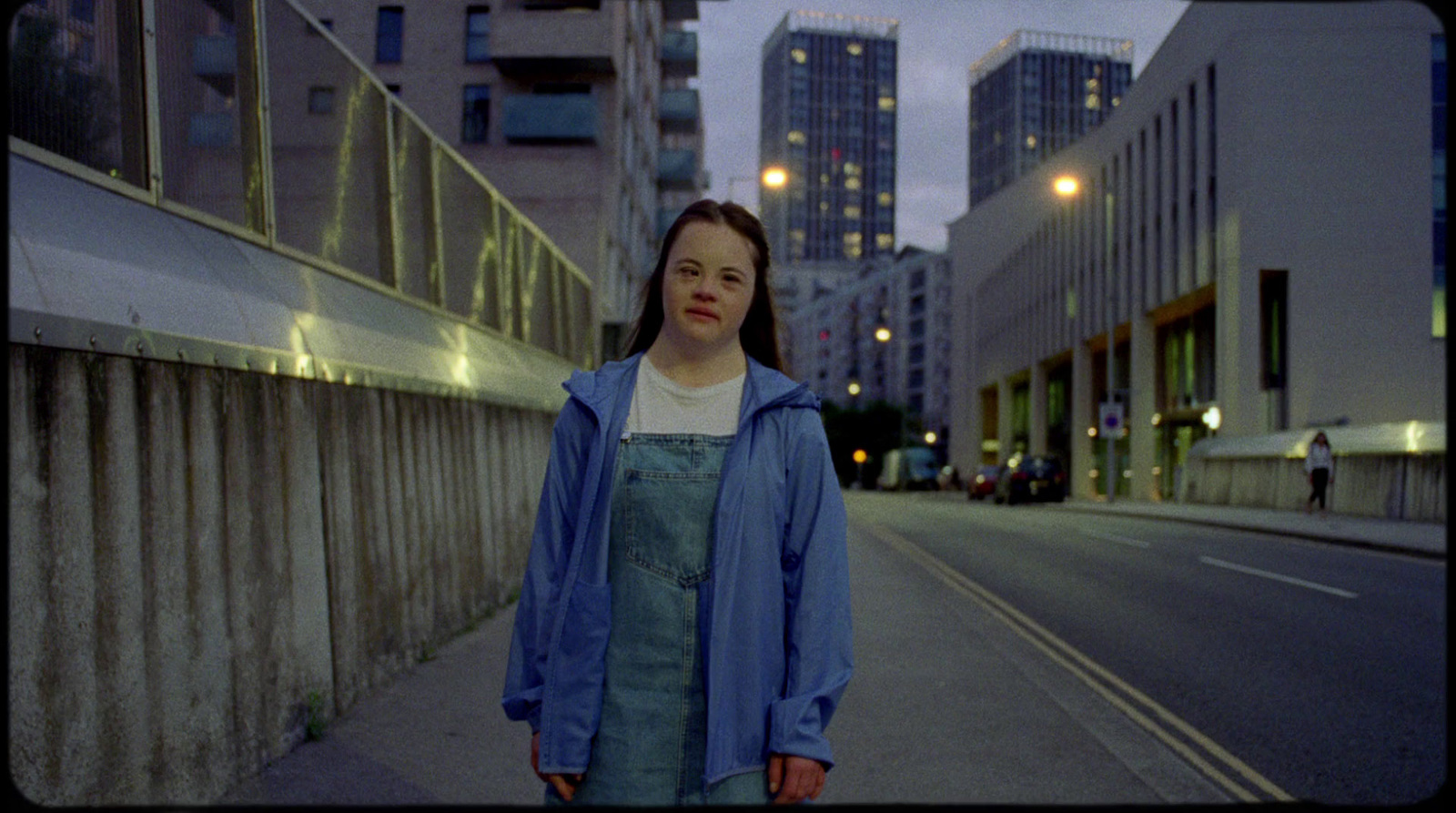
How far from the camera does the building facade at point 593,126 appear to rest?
1858 centimetres

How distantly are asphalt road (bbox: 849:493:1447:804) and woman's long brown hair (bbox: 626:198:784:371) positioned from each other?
2.11 meters

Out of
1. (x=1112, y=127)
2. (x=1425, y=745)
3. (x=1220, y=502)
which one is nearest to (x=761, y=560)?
(x=1425, y=745)

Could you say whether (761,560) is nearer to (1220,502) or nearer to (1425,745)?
(1425,745)

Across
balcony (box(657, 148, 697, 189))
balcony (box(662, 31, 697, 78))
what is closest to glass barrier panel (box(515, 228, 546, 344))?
balcony (box(662, 31, 697, 78))

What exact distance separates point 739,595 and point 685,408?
0.42 m

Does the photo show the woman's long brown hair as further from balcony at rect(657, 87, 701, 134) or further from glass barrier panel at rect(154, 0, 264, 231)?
balcony at rect(657, 87, 701, 134)

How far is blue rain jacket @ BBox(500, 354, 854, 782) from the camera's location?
6.67 ft

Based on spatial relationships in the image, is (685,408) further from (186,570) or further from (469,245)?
(469,245)

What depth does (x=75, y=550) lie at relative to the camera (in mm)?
2947

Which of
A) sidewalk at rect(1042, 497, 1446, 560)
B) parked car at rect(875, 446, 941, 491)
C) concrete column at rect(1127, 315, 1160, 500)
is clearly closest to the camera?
sidewalk at rect(1042, 497, 1446, 560)

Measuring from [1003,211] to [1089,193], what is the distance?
63.1 ft

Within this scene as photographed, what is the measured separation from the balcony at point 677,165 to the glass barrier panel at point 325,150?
3521 centimetres

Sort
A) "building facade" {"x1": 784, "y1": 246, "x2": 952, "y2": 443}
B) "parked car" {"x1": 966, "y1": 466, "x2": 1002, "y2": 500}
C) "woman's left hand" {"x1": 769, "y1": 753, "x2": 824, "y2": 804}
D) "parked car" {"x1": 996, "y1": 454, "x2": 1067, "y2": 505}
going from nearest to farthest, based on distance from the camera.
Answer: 1. "woman's left hand" {"x1": 769, "y1": 753, "x2": 824, "y2": 804}
2. "parked car" {"x1": 996, "y1": 454, "x2": 1067, "y2": 505}
3. "parked car" {"x1": 966, "y1": 466, "x2": 1002, "y2": 500}
4. "building facade" {"x1": 784, "y1": 246, "x2": 952, "y2": 443}

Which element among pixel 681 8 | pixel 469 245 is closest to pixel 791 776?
pixel 469 245
